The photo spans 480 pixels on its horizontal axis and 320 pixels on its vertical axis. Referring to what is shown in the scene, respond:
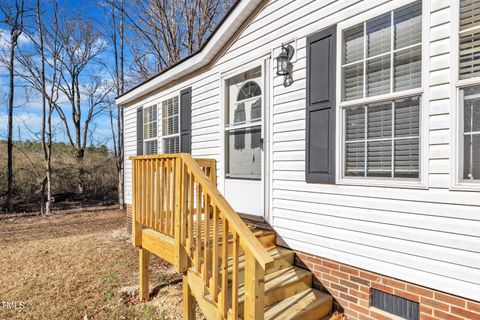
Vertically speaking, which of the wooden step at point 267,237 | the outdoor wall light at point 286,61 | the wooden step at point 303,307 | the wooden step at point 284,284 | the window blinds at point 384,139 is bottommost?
the wooden step at point 303,307

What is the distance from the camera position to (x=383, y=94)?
2.75 meters

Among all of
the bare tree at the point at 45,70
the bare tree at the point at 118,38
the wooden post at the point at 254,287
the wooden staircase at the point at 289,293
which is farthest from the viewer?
the bare tree at the point at 118,38

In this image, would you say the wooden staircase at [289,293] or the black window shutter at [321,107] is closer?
the wooden staircase at [289,293]

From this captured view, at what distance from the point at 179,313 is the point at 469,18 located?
4067mm

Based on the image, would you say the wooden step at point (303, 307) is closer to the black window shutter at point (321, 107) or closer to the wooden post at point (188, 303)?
the wooden post at point (188, 303)

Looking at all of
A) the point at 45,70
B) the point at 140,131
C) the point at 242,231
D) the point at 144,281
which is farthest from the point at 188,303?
the point at 45,70

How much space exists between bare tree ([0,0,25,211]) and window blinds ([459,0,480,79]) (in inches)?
500

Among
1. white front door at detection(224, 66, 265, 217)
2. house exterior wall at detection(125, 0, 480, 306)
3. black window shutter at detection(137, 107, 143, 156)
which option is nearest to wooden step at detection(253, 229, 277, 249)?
house exterior wall at detection(125, 0, 480, 306)

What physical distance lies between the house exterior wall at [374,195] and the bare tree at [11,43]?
33.1 feet

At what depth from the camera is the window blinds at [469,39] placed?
2215 millimetres

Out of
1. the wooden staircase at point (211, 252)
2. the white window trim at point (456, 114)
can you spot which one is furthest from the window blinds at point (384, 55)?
the wooden staircase at point (211, 252)

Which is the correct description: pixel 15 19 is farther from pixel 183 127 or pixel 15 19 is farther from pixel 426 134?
pixel 426 134

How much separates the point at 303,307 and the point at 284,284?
27 centimetres

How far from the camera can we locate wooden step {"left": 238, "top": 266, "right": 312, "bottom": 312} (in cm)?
281
